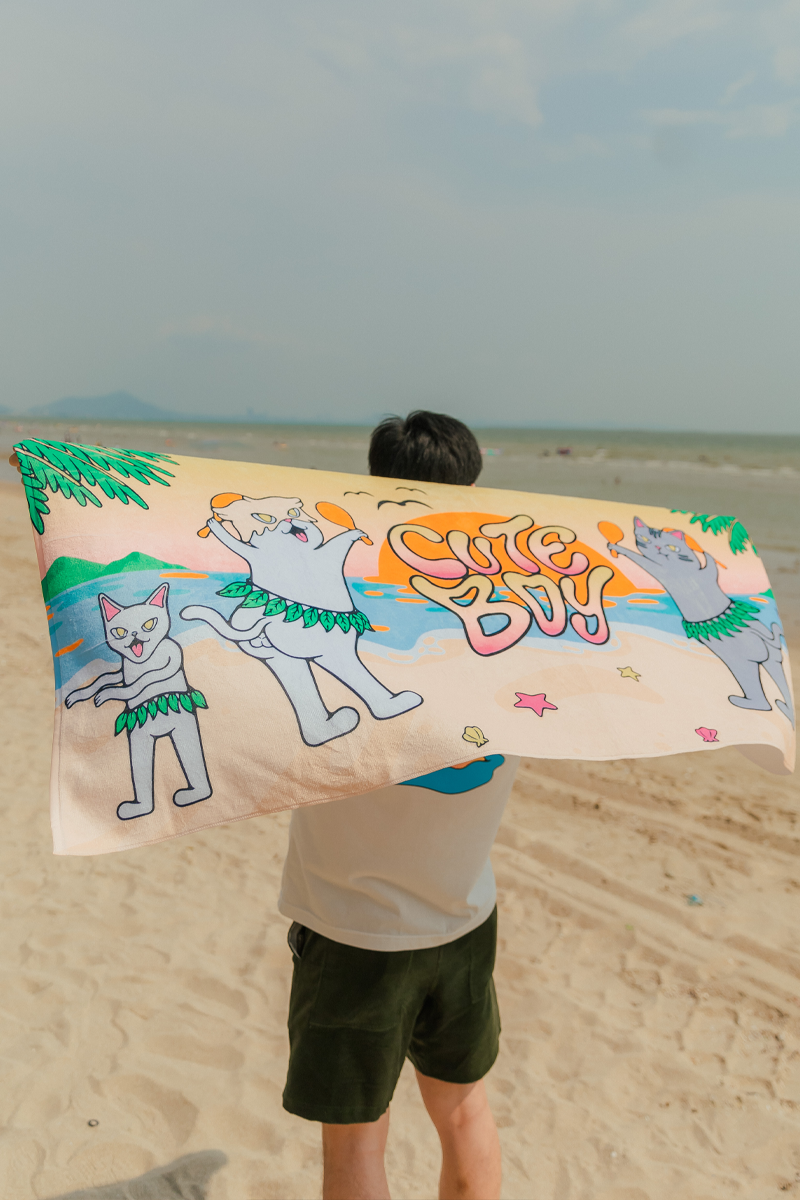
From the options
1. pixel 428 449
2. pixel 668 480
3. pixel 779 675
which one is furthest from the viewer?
pixel 668 480

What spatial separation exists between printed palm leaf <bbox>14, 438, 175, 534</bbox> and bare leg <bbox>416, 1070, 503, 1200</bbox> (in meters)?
1.28

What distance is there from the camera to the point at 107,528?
55.6 inches

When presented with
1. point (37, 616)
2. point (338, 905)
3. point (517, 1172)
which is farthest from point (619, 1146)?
point (37, 616)

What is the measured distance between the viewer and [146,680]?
126 centimetres

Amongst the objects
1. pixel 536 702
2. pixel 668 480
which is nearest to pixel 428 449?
pixel 536 702

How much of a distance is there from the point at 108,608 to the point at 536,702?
773mm

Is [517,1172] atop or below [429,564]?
below

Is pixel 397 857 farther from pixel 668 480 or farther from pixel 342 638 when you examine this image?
pixel 668 480

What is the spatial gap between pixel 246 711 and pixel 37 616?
6.00 m

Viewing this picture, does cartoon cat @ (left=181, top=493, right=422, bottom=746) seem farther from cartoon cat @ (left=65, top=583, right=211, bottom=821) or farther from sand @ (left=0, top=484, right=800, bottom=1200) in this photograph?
sand @ (left=0, top=484, right=800, bottom=1200)

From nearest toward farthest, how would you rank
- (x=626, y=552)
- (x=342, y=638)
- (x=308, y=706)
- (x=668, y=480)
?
(x=308, y=706)
(x=342, y=638)
(x=626, y=552)
(x=668, y=480)

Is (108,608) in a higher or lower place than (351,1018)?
higher

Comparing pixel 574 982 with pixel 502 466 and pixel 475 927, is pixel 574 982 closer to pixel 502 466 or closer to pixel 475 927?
pixel 475 927

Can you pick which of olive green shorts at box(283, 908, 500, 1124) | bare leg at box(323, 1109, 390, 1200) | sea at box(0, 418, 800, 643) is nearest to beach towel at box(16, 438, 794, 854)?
olive green shorts at box(283, 908, 500, 1124)
